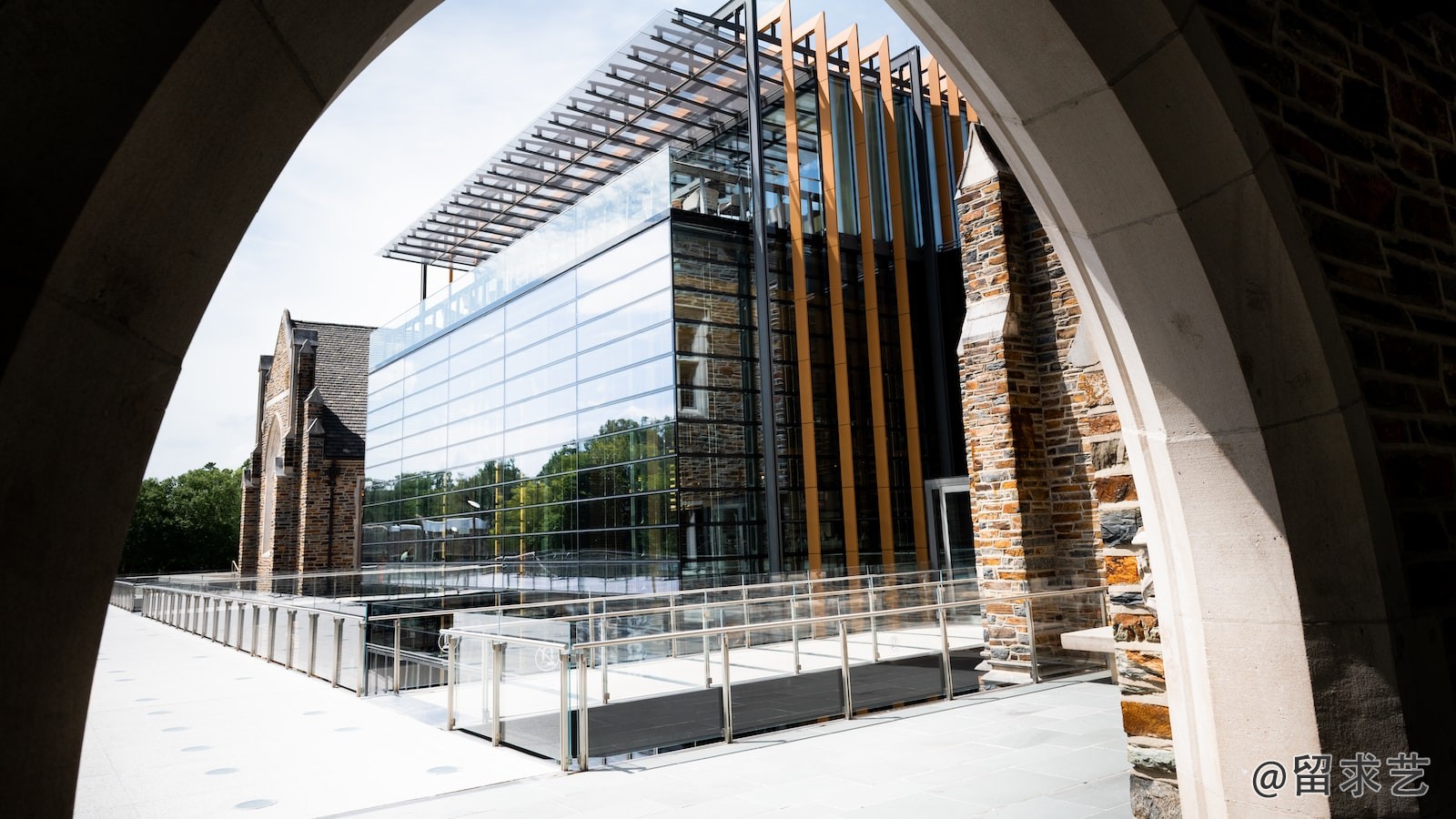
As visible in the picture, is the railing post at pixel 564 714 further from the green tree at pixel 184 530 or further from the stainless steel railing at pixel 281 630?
the green tree at pixel 184 530

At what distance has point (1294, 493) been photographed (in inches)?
116

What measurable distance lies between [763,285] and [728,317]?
3.24ft

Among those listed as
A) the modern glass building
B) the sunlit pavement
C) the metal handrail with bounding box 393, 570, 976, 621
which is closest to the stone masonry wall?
the sunlit pavement

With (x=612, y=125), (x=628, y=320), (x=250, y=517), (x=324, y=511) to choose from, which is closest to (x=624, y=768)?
(x=628, y=320)

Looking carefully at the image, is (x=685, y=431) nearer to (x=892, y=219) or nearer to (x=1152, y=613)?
(x=892, y=219)

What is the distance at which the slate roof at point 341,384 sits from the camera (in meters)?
32.2

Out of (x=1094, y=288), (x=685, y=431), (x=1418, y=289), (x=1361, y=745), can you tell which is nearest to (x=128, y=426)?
(x=1094, y=288)

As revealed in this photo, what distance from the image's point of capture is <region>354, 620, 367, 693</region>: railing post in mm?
9159

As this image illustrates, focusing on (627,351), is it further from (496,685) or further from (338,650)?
(496,685)

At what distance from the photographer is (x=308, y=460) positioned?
100 feet

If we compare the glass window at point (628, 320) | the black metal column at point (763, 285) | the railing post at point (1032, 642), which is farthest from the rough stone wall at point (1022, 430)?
the glass window at point (628, 320)

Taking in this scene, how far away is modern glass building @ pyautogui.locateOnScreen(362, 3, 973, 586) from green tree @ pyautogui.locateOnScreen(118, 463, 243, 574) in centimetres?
3377

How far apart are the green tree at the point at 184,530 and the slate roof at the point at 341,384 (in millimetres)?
16741

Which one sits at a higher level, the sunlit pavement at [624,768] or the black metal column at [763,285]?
the black metal column at [763,285]
